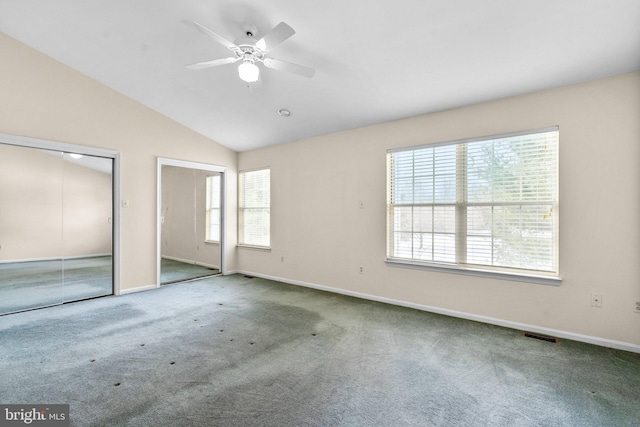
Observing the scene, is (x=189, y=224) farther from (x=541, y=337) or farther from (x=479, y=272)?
(x=541, y=337)

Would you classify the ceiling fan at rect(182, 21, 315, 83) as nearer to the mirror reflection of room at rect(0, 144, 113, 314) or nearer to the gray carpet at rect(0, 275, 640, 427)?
the gray carpet at rect(0, 275, 640, 427)

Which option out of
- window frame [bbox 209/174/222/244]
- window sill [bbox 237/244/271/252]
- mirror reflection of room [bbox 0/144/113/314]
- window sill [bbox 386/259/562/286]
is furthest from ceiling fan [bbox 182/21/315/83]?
window sill [bbox 237/244/271/252]

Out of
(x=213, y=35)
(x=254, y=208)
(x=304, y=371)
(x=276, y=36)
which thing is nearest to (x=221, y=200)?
(x=254, y=208)

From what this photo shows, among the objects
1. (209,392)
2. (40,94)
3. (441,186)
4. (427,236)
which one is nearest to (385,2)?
(441,186)

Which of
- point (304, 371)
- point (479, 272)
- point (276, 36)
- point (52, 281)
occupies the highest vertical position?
point (276, 36)

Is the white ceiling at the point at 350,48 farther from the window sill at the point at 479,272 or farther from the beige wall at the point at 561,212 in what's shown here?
the window sill at the point at 479,272

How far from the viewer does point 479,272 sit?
3.51m

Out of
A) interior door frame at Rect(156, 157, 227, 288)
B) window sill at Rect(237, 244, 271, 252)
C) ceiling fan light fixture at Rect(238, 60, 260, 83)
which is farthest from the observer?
window sill at Rect(237, 244, 271, 252)

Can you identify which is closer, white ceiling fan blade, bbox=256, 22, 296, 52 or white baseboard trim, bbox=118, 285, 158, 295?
white ceiling fan blade, bbox=256, 22, 296, 52

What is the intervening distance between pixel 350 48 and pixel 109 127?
3878 millimetres

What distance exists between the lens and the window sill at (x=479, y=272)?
124 inches

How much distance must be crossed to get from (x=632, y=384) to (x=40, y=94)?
6.96m

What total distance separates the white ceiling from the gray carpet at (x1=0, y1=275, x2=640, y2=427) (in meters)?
2.72

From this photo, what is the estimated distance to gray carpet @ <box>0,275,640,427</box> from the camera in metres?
1.92
